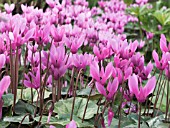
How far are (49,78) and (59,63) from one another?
1.26ft

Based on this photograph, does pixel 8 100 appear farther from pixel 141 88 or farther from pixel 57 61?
pixel 141 88

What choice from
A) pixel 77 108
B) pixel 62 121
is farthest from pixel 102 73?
pixel 77 108

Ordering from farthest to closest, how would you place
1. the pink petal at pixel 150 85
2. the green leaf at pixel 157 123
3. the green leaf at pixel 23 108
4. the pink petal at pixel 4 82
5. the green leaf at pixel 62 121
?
the green leaf at pixel 23 108, the green leaf at pixel 157 123, the green leaf at pixel 62 121, the pink petal at pixel 150 85, the pink petal at pixel 4 82

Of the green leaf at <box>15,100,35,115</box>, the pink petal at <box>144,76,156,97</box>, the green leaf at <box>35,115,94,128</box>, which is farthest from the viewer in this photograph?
the green leaf at <box>15,100,35,115</box>

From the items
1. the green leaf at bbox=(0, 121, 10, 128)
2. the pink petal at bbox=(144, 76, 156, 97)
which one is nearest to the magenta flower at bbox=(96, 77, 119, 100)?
the pink petal at bbox=(144, 76, 156, 97)

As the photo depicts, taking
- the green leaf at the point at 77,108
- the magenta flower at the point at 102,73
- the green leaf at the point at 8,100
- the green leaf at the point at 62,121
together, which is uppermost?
the magenta flower at the point at 102,73

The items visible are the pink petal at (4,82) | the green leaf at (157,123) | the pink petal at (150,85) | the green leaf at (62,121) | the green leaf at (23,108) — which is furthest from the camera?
the green leaf at (23,108)


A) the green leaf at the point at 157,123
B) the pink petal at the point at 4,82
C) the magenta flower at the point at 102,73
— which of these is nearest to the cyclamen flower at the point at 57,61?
the magenta flower at the point at 102,73

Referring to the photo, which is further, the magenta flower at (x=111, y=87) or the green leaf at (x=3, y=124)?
the green leaf at (x=3, y=124)

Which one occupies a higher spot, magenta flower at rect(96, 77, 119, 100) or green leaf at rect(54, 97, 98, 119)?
magenta flower at rect(96, 77, 119, 100)

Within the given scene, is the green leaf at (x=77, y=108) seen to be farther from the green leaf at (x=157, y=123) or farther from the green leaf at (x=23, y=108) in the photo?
Result: the green leaf at (x=157, y=123)

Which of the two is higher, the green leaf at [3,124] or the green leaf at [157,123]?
the green leaf at [3,124]

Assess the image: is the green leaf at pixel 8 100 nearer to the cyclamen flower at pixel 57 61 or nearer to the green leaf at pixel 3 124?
the green leaf at pixel 3 124

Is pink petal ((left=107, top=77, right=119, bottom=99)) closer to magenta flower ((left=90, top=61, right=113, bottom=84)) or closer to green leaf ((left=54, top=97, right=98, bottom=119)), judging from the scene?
magenta flower ((left=90, top=61, right=113, bottom=84))
